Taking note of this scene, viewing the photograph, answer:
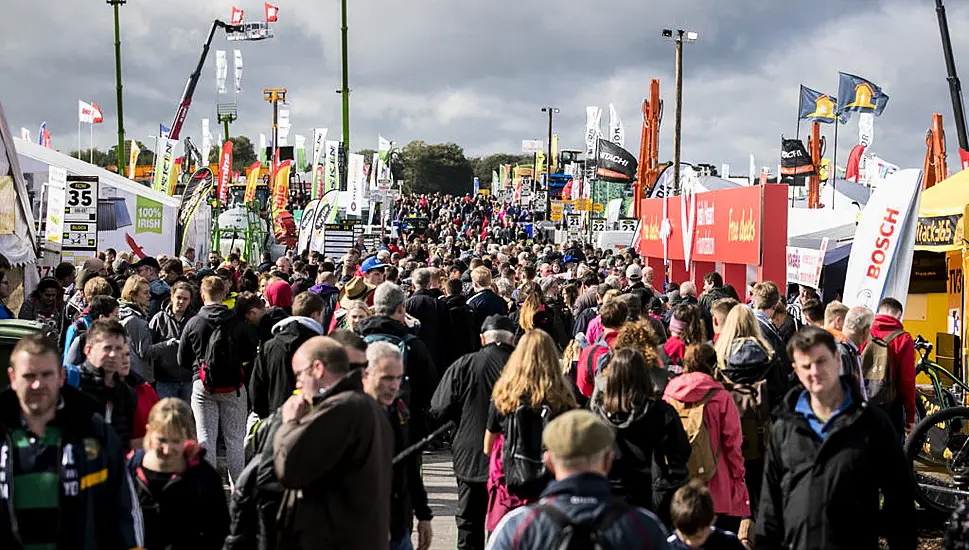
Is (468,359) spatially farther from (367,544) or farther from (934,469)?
(934,469)

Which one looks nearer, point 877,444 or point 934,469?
point 877,444

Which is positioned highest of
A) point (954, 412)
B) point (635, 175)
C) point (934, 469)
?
point (635, 175)

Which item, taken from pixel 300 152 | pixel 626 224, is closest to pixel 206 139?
pixel 300 152

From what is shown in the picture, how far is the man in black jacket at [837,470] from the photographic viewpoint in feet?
13.6

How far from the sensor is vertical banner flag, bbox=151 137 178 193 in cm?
4312

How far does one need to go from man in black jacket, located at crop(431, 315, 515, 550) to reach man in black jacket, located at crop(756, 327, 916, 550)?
202cm

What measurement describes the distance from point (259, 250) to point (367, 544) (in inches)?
1216

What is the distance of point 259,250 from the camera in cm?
3412

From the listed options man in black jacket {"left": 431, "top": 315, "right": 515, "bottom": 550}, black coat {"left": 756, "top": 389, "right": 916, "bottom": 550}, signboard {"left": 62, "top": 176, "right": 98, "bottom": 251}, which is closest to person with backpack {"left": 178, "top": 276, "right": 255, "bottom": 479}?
man in black jacket {"left": 431, "top": 315, "right": 515, "bottom": 550}

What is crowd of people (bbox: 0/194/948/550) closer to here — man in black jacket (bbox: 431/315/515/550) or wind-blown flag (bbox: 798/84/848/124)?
man in black jacket (bbox: 431/315/515/550)

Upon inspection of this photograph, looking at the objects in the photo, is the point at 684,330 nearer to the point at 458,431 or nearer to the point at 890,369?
the point at 890,369

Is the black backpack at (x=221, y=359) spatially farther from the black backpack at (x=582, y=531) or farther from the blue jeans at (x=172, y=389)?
the black backpack at (x=582, y=531)

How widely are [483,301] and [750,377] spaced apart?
16.0ft

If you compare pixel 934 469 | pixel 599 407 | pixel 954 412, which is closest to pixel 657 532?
pixel 599 407
